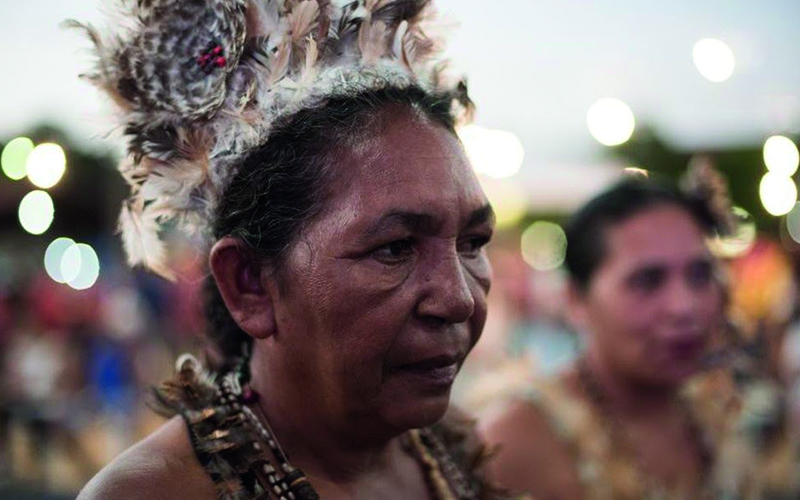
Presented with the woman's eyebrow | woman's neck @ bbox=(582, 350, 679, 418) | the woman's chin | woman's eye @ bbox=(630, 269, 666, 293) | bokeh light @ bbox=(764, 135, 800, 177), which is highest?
bokeh light @ bbox=(764, 135, 800, 177)

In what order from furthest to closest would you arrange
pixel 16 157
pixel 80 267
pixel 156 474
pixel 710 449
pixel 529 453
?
1. pixel 80 267
2. pixel 16 157
3. pixel 710 449
4. pixel 529 453
5. pixel 156 474

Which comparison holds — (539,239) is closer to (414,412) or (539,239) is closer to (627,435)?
(627,435)

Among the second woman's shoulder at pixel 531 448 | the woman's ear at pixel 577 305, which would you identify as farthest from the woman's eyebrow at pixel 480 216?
the woman's ear at pixel 577 305

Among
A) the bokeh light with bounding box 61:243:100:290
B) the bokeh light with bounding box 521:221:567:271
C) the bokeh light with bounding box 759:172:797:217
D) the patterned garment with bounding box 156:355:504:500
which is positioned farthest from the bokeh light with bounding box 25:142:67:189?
the bokeh light with bounding box 521:221:567:271

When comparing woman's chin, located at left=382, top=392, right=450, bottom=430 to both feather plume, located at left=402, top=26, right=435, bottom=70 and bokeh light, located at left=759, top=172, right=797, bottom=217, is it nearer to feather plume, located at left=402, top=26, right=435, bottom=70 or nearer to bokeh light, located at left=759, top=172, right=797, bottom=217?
feather plume, located at left=402, top=26, right=435, bottom=70

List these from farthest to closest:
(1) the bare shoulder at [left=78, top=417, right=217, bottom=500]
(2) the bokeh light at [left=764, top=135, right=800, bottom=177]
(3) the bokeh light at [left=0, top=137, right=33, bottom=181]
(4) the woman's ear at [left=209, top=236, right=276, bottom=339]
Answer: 1. (2) the bokeh light at [left=764, top=135, right=800, bottom=177]
2. (3) the bokeh light at [left=0, top=137, right=33, bottom=181]
3. (4) the woman's ear at [left=209, top=236, right=276, bottom=339]
4. (1) the bare shoulder at [left=78, top=417, right=217, bottom=500]

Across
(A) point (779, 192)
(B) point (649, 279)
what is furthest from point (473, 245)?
(A) point (779, 192)

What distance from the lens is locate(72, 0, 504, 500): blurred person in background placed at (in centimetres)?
182

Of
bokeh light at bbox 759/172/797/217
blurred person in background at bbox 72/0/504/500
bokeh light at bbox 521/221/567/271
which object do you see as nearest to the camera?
blurred person in background at bbox 72/0/504/500

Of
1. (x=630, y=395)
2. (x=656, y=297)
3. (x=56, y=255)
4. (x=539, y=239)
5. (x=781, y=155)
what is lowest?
(x=539, y=239)

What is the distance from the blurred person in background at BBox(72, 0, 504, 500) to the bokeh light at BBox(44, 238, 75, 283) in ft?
40.1

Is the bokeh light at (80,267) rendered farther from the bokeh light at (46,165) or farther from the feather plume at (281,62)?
the feather plume at (281,62)

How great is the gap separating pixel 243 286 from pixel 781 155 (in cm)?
931

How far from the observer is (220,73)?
1.93 m
